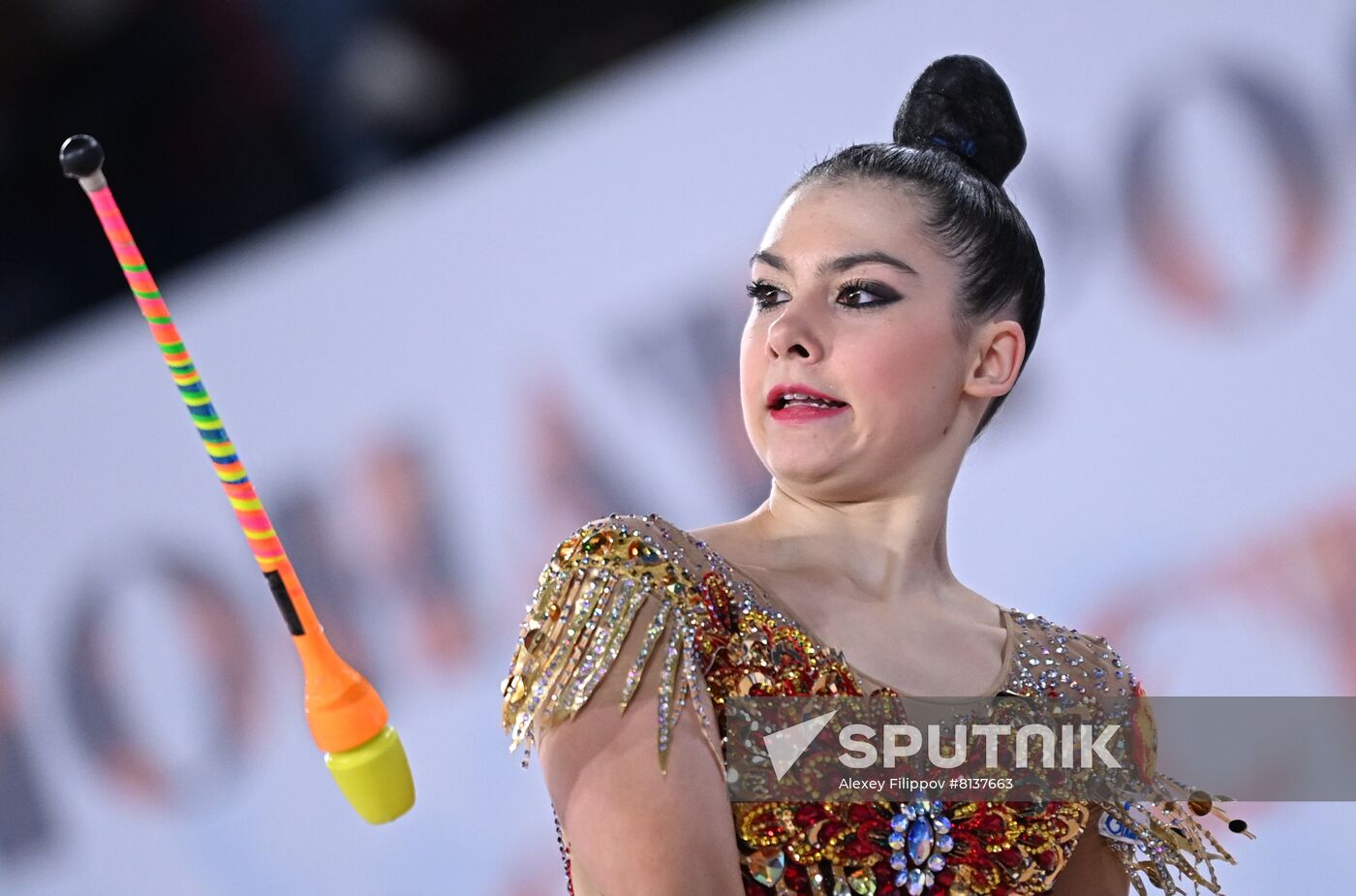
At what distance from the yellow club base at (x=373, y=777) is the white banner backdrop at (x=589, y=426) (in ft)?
4.07

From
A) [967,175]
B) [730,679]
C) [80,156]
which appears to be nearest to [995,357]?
[967,175]

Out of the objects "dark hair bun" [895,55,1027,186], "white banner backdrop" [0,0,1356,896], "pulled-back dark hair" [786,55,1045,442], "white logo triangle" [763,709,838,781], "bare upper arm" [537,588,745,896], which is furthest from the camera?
"white banner backdrop" [0,0,1356,896]

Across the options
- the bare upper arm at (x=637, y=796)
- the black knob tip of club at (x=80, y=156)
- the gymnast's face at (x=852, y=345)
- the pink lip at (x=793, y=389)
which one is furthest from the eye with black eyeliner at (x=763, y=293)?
the black knob tip of club at (x=80, y=156)

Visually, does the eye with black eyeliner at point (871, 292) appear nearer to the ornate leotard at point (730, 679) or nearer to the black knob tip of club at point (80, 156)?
the ornate leotard at point (730, 679)

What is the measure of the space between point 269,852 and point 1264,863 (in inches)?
55.3

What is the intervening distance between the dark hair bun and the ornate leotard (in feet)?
1.81

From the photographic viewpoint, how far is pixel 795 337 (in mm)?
1376

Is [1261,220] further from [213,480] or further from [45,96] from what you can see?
[45,96]

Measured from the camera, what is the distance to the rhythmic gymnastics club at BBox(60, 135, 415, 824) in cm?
95

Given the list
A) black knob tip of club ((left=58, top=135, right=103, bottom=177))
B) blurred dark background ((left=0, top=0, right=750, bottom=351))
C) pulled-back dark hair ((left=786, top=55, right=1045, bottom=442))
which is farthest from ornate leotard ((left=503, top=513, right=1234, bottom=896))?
blurred dark background ((left=0, top=0, right=750, bottom=351))

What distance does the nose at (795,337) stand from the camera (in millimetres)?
1374

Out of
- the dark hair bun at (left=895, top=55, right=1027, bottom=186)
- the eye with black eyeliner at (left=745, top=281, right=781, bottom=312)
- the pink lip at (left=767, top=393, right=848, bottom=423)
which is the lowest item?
the pink lip at (left=767, top=393, right=848, bottom=423)

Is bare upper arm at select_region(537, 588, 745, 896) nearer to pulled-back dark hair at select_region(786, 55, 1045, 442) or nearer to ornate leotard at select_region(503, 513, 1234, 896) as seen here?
ornate leotard at select_region(503, 513, 1234, 896)

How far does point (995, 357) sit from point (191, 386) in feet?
2.72
